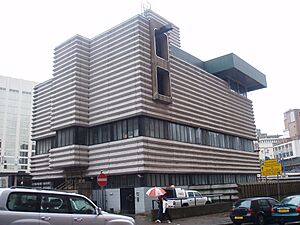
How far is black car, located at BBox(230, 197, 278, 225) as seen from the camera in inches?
754

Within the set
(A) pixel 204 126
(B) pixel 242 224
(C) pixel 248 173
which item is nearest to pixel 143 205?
(B) pixel 242 224

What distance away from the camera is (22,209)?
9.41 m

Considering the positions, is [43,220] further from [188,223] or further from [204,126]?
[204,126]

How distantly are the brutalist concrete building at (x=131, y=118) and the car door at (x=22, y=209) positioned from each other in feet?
65.2

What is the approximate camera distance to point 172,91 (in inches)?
1385

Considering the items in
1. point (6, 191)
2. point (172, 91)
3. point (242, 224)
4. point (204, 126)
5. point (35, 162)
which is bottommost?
point (242, 224)

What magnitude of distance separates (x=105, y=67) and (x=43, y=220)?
26.2m

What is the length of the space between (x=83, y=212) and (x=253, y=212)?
11794 mm

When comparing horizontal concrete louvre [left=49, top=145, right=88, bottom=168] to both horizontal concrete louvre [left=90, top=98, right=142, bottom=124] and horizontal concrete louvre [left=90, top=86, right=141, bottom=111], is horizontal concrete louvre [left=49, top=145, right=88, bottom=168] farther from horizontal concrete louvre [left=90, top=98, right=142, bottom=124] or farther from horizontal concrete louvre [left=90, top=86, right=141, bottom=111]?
horizontal concrete louvre [left=90, top=86, right=141, bottom=111]

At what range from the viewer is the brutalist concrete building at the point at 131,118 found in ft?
102

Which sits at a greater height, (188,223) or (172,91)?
(172,91)

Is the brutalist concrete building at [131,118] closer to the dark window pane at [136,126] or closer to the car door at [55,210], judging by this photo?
the dark window pane at [136,126]

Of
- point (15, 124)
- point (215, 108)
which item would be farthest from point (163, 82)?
point (15, 124)

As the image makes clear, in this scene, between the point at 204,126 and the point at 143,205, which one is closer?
the point at 143,205
